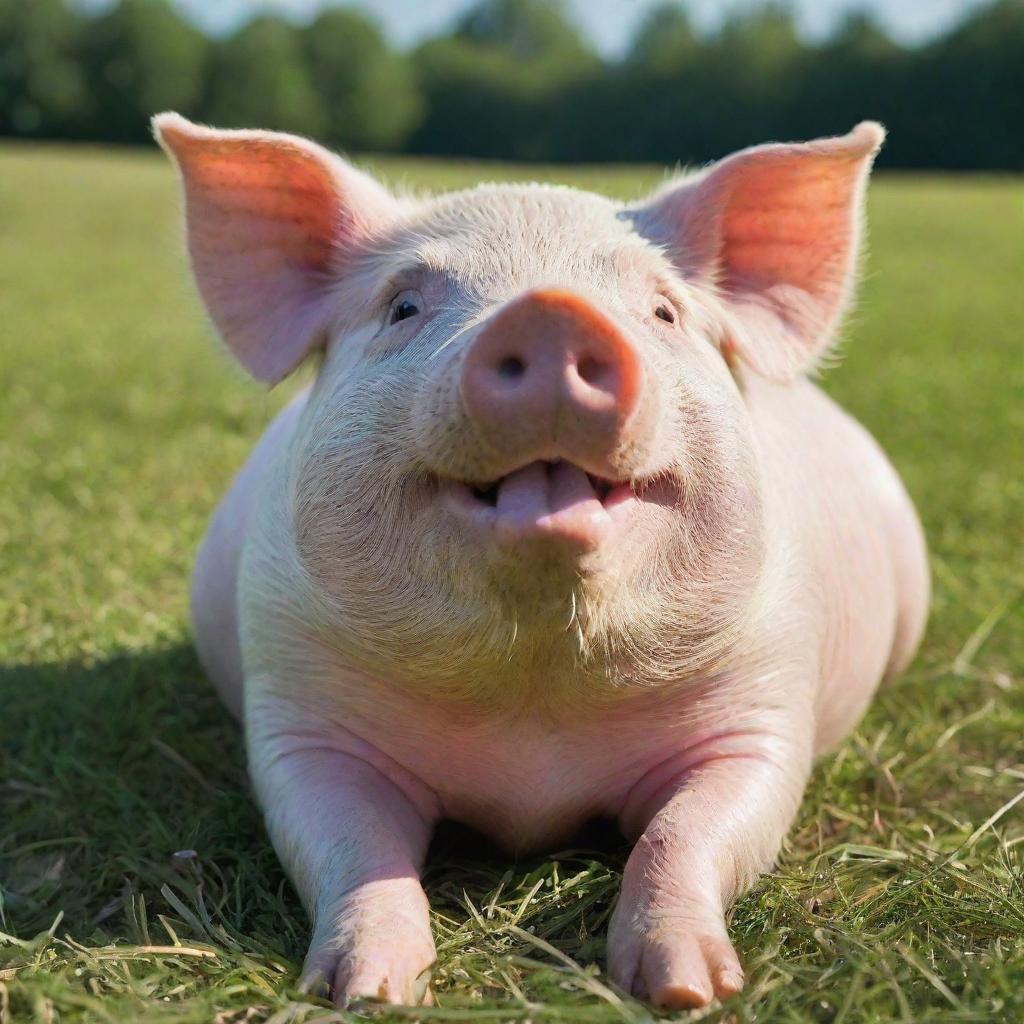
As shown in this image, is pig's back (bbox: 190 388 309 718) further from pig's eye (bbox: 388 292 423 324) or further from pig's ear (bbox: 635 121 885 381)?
pig's ear (bbox: 635 121 885 381)

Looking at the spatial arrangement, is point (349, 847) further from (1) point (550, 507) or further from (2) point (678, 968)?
(1) point (550, 507)

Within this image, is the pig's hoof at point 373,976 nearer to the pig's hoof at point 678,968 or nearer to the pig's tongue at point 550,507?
the pig's hoof at point 678,968

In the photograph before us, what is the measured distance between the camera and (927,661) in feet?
14.4

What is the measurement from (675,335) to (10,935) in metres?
1.83

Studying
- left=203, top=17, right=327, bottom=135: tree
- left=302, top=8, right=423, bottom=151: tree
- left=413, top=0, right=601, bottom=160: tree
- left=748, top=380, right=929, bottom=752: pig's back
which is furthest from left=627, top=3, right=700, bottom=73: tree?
left=748, top=380, right=929, bottom=752: pig's back

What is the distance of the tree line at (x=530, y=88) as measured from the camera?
5119cm

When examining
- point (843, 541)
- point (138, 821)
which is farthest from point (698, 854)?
point (138, 821)

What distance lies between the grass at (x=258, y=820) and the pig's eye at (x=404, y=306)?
67cm

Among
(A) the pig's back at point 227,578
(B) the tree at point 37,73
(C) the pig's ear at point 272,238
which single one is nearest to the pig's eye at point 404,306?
(C) the pig's ear at point 272,238

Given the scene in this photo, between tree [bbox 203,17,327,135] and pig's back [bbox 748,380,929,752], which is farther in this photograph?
tree [bbox 203,17,327,135]

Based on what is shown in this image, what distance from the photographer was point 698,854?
2.56 m

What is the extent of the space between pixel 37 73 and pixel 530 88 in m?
22.3

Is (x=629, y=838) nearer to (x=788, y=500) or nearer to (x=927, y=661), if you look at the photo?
(x=788, y=500)

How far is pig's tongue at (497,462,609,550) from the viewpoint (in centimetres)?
218
